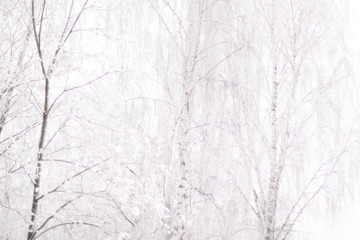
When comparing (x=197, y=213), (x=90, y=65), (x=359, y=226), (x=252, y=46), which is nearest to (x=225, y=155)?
(x=197, y=213)

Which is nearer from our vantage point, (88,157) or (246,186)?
(88,157)

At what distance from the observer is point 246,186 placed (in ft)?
16.0

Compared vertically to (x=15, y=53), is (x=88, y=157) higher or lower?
lower

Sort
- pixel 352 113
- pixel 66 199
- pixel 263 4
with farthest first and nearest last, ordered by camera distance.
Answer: pixel 352 113 < pixel 263 4 < pixel 66 199

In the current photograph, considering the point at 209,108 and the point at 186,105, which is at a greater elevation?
the point at 209,108

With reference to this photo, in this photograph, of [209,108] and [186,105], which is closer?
[186,105]

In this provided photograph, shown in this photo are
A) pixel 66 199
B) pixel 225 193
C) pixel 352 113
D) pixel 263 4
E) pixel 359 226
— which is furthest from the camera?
pixel 359 226

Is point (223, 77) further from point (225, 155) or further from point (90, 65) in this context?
point (90, 65)

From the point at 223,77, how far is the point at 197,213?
1668mm

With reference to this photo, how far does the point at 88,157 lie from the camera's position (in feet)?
11.9

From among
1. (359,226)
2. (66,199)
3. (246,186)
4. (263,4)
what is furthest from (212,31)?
(359,226)

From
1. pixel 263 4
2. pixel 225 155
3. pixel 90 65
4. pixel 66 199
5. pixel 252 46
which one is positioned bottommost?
pixel 66 199

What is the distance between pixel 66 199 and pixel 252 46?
2.75m

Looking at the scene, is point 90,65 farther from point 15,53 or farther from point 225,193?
point 225,193
